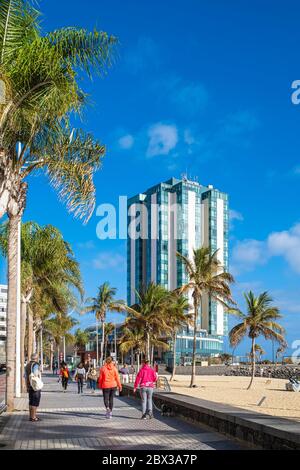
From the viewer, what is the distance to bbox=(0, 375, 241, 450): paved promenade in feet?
34.6

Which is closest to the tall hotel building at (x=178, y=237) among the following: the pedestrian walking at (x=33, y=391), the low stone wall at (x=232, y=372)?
the low stone wall at (x=232, y=372)

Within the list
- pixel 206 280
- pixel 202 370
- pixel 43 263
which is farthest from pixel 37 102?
pixel 202 370

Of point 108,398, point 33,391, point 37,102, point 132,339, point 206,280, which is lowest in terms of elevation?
point 132,339

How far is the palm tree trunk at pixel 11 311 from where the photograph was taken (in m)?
16.7

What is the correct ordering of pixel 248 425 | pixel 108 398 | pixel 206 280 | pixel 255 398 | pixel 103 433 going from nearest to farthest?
pixel 248 425 < pixel 103 433 < pixel 108 398 < pixel 255 398 < pixel 206 280

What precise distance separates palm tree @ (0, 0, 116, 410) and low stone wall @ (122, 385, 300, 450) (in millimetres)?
5426

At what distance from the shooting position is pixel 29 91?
13.2m

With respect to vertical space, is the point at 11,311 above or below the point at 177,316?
above

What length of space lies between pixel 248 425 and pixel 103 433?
335 centimetres

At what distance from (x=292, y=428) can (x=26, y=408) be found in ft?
37.0

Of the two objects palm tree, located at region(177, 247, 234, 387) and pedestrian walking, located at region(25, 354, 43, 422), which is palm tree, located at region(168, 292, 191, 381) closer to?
palm tree, located at region(177, 247, 234, 387)

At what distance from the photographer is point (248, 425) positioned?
10148 mm

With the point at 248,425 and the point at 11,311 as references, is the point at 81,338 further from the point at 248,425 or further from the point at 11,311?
the point at 248,425

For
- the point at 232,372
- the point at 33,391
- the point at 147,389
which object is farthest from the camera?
the point at 232,372
